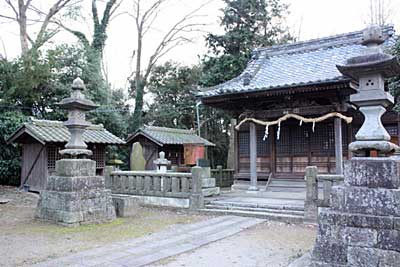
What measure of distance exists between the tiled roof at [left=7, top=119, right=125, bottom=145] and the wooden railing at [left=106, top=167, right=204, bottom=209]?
3.14m

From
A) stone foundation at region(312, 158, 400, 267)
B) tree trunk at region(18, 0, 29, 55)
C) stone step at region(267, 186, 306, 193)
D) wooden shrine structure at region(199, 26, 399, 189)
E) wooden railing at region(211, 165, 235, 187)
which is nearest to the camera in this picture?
stone foundation at region(312, 158, 400, 267)

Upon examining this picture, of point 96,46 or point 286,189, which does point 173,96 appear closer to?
point 96,46

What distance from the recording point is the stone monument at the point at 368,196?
4262 mm

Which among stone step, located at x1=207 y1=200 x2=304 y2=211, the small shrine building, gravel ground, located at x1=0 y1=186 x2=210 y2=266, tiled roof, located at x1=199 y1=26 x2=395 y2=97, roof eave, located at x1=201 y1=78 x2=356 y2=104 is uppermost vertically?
tiled roof, located at x1=199 y1=26 x2=395 y2=97

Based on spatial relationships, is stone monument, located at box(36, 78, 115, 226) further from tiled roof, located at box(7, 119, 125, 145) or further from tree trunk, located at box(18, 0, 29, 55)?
tree trunk, located at box(18, 0, 29, 55)

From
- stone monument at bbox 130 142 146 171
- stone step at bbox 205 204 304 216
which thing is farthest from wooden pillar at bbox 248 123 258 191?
Answer: stone monument at bbox 130 142 146 171

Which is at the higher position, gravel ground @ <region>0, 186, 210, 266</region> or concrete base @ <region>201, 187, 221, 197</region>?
concrete base @ <region>201, 187, 221, 197</region>

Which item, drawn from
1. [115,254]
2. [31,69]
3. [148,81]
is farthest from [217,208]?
[148,81]

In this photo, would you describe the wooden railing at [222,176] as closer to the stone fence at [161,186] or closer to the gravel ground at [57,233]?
the stone fence at [161,186]

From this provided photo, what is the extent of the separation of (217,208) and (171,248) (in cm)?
410

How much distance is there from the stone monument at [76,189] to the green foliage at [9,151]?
8.02m

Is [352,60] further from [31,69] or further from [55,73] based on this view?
[55,73]

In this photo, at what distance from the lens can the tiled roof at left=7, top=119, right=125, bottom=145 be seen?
13.6m

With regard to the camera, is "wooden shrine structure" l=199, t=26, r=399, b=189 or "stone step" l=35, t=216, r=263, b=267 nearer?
"stone step" l=35, t=216, r=263, b=267
